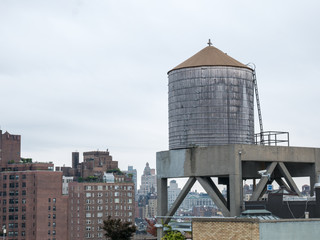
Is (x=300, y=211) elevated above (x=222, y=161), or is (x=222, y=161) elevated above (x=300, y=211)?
(x=222, y=161)

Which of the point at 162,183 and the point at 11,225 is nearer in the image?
the point at 162,183

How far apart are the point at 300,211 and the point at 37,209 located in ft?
499

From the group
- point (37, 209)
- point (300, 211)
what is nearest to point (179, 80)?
point (300, 211)

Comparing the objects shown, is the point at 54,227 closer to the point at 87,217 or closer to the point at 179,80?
the point at 87,217

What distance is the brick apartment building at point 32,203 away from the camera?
183 m

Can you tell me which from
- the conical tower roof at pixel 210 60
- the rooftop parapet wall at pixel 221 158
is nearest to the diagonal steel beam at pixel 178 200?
the rooftop parapet wall at pixel 221 158

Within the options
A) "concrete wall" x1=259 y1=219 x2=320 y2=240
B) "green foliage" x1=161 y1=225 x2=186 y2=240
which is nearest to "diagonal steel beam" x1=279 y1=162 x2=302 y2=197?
"concrete wall" x1=259 y1=219 x2=320 y2=240

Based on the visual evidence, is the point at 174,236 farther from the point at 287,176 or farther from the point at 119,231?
the point at 119,231

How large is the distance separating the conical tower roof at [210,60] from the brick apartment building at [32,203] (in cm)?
14844

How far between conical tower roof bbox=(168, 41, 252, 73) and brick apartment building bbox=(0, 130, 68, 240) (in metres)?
148

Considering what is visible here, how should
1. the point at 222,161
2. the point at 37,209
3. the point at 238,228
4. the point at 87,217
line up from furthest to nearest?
the point at 87,217
the point at 37,209
the point at 222,161
the point at 238,228

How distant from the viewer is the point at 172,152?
40.5 metres

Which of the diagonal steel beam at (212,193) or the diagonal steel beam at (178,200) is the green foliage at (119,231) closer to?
the diagonal steel beam at (178,200)

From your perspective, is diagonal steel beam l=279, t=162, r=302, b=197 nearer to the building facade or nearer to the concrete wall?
the concrete wall
